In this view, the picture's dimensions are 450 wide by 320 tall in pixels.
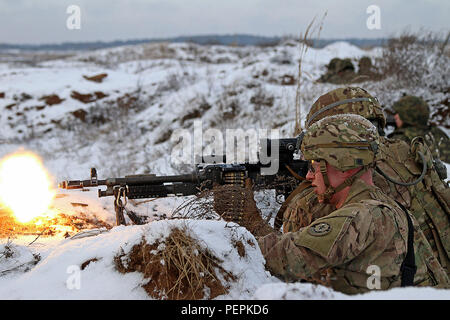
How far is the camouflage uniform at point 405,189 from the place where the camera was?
9.14 ft

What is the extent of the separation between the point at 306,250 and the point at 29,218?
2966mm

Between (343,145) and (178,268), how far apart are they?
1.06m

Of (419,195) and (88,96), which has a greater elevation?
(88,96)

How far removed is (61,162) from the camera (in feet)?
31.1

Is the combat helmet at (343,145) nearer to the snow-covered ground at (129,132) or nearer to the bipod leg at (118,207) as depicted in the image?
the snow-covered ground at (129,132)

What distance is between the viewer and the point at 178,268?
5.90 feet

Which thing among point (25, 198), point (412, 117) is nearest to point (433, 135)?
point (412, 117)

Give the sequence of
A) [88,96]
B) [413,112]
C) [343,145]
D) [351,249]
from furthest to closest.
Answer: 1. [88,96]
2. [413,112]
3. [343,145]
4. [351,249]

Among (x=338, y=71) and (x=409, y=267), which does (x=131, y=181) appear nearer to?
(x=409, y=267)

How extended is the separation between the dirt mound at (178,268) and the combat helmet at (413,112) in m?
5.09

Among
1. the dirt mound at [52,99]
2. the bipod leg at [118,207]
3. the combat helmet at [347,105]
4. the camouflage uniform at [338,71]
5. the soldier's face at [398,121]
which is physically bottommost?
the bipod leg at [118,207]

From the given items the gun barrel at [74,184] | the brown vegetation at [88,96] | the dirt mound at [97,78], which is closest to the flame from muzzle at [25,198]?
the gun barrel at [74,184]
